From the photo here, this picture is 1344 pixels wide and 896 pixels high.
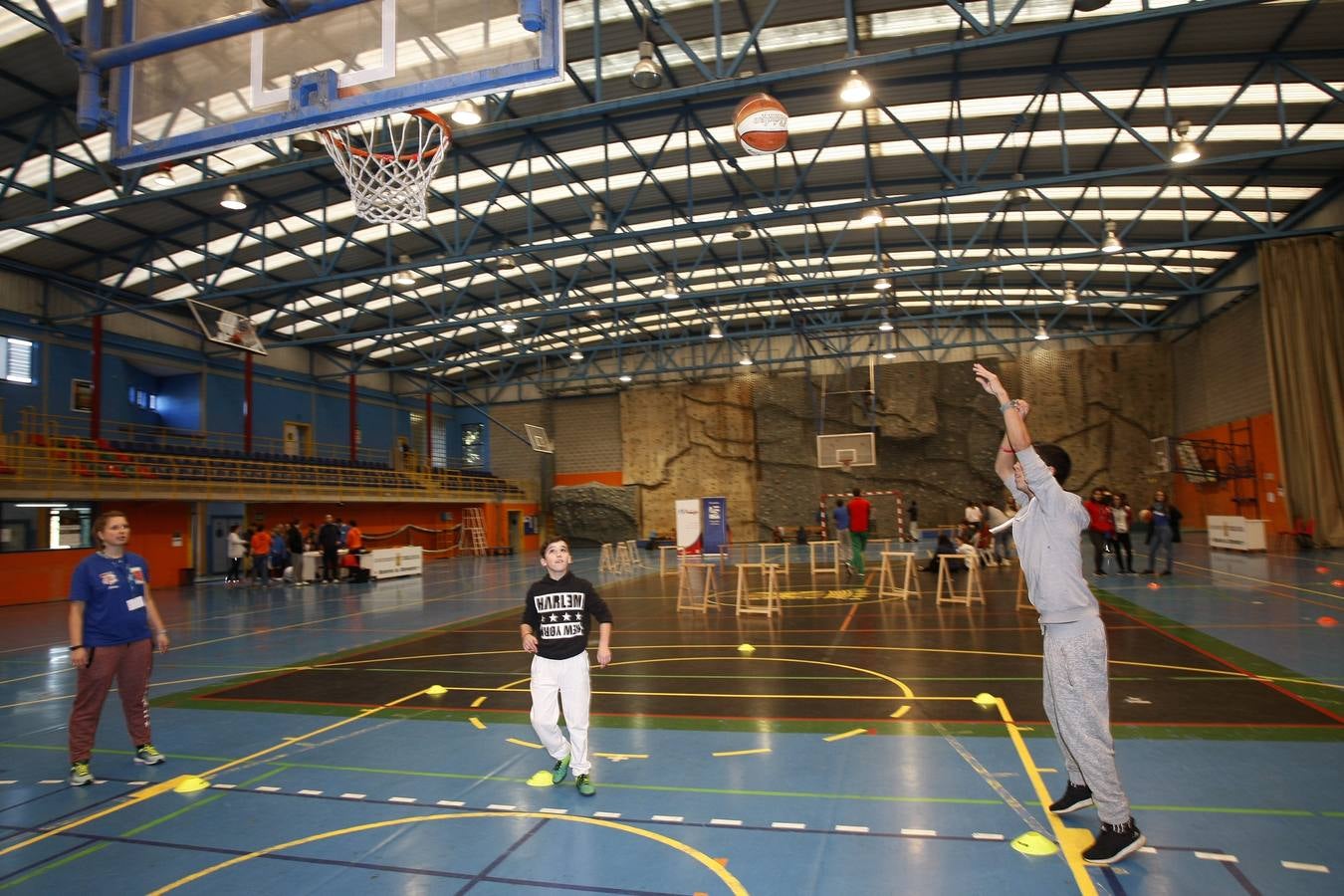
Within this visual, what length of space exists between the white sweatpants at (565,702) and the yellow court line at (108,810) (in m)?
2.71

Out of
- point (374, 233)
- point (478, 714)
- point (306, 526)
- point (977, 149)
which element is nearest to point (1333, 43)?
point (977, 149)

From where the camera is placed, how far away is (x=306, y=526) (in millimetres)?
26703

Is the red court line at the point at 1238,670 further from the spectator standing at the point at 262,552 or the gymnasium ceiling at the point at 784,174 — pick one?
the spectator standing at the point at 262,552

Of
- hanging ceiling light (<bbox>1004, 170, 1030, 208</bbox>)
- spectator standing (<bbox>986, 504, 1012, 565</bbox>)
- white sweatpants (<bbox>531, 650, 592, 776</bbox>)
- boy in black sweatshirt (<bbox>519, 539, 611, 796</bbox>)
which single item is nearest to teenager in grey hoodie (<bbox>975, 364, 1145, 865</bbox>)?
boy in black sweatshirt (<bbox>519, 539, 611, 796</bbox>)

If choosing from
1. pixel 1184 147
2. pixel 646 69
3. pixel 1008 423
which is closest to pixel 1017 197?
pixel 1184 147

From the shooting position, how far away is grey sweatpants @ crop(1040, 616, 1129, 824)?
3.60 meters

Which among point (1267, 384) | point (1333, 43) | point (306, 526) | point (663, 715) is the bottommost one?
point (663, 715)

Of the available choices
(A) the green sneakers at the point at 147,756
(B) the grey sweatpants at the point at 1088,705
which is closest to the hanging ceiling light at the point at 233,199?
(A) the green sneakers at the point at 147,756

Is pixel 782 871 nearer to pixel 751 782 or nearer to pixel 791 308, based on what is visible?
pixel 751 782

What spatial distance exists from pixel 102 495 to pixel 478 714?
17571mm

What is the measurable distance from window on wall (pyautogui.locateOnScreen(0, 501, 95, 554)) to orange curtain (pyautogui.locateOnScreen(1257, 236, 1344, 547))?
33970 mm

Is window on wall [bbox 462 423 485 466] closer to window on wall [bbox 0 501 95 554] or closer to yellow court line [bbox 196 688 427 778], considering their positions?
window on wall [bbox 0 501 95 554]

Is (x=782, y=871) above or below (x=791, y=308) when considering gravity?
below

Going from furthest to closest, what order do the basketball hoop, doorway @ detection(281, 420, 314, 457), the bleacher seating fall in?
1. doorway @ detection(281, 420, 314, 457)
2. the bleacher seating
3. the basketball hoop
